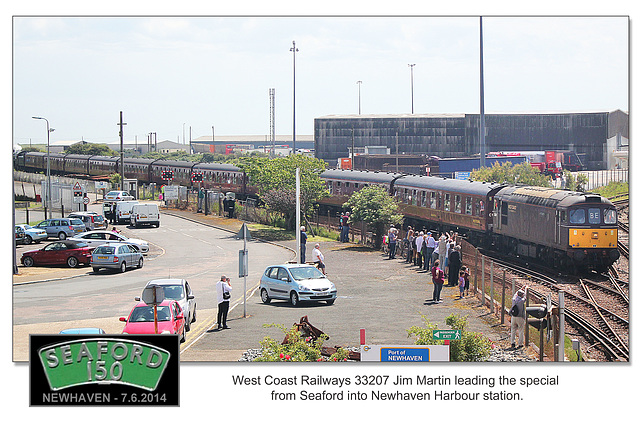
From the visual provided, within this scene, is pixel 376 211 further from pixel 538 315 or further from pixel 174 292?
pixel 538 315

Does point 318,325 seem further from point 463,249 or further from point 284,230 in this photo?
point 284,230

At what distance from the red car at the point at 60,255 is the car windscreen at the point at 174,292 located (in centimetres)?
1289

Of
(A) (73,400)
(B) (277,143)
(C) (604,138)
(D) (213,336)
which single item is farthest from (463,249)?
(B) (277,143)

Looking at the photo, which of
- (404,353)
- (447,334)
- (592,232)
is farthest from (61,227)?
(447,334)

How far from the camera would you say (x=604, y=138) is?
88.6 meters

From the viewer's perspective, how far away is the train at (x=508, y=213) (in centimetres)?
2856

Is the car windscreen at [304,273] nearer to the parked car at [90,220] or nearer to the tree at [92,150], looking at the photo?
the parked car at [90,220]

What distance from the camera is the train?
28.6 m

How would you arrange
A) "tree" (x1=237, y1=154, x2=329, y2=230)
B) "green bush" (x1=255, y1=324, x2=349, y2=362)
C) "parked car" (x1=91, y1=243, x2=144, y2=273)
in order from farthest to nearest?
1. "tree" (x1=237, y1=154, x2=329, y2=230)
2. "parked car" (x1=91, y1=243, x2=144, y2=273)
3. "green bush" (x1=255, y1=324, x2=349, y2=362)

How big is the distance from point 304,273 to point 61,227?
23.6 meters

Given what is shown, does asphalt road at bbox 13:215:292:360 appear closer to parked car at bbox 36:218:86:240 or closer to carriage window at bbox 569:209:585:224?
parked car at bbox 36:218:86:240

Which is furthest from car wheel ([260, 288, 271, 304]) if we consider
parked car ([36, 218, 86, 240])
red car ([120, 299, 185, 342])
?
parked car ([36, 218, 86, 240])

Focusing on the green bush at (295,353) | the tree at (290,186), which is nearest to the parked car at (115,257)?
the tree at (290,186)

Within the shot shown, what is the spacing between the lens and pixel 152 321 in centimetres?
1905
